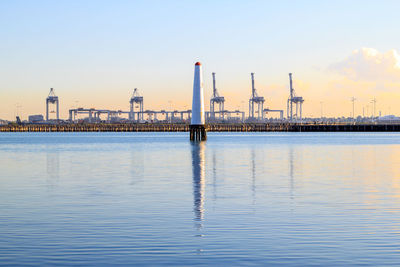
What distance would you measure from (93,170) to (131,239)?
2640cm

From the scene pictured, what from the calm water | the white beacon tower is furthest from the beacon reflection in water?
the white beacon tower

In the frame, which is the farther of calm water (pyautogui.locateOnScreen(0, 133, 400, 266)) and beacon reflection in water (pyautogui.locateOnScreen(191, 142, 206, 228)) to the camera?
beacon reflection in water (pyautogui.locateOnScreen(191, 142, 206, 228))

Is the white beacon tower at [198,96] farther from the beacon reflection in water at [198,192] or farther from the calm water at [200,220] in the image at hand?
the calm water at [200,220]

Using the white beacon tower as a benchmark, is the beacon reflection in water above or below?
below

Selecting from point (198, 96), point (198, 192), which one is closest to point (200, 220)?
point (198, 192)

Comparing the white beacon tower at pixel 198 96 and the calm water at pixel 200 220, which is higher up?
the white beacon tower at pixel 198 96

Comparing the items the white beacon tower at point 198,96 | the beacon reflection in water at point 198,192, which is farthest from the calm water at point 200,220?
the white beacon tower at point 198,96

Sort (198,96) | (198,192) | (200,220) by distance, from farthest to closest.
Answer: (198,96)
(198,192)
(200,220)

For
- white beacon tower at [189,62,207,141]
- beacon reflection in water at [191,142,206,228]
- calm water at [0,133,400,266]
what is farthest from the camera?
white beacon tower at [189,62,207,141]

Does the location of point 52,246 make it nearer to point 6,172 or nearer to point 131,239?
point 131,239

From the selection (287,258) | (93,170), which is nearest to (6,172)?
(93,170)

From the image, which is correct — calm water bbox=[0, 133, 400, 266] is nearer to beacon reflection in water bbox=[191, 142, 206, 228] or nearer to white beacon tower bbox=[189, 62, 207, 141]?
beacon reflection in water bbox=[191, 142, 206, 228]

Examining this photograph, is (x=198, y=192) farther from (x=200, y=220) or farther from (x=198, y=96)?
(x=198, y=96)

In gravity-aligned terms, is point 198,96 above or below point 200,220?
above
